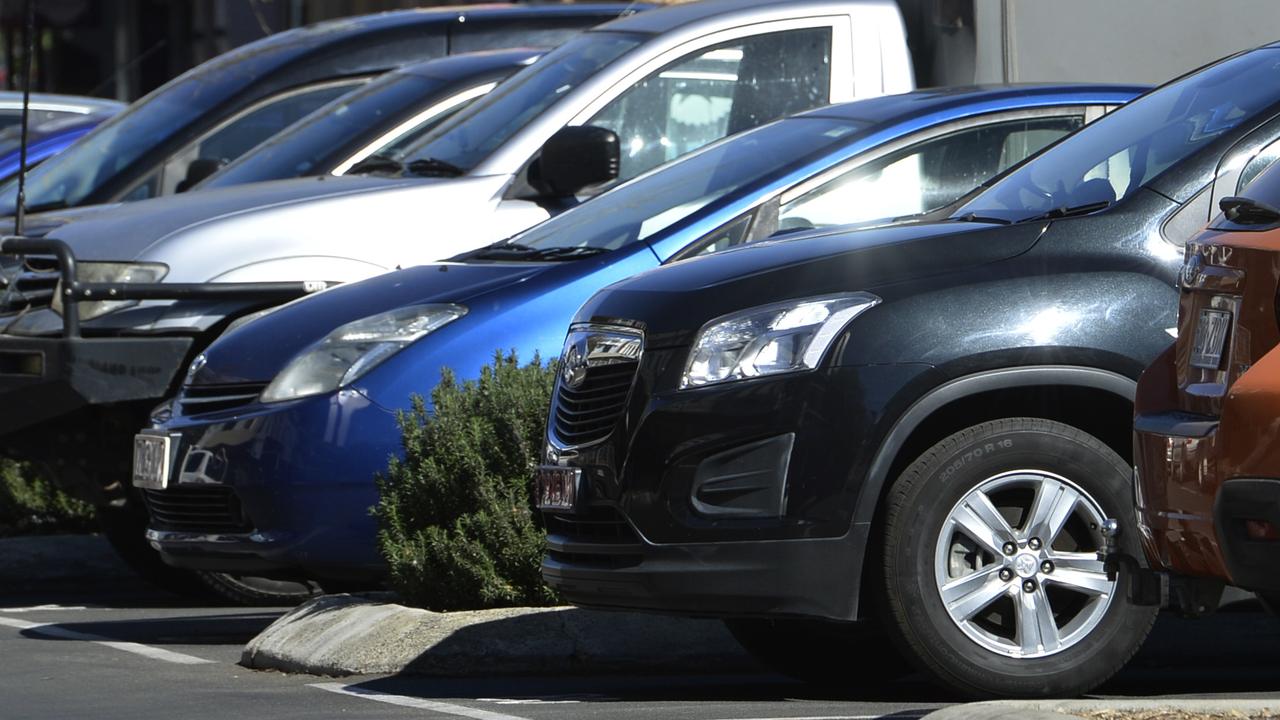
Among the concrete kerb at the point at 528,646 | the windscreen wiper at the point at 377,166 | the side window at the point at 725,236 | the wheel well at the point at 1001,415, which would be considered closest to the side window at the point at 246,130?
the windscreen wiper at the point at 377,166

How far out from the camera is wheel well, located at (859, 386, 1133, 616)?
592cm

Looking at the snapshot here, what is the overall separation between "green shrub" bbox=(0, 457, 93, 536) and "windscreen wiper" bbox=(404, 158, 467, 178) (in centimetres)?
256

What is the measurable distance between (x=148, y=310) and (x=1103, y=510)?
422 cm

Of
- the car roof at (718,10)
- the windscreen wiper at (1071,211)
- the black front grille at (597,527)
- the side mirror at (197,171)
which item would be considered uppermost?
the car roof at (718,10)

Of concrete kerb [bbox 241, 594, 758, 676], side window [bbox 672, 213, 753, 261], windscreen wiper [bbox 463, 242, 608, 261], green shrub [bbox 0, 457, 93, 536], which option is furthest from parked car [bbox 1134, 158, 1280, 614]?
green shrub [bbox 0, 457, 93, 536]

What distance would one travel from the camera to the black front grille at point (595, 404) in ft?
20.3

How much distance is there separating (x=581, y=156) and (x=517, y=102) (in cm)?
109

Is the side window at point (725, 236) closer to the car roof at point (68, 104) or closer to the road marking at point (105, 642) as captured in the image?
the road marking at point (105, 642)

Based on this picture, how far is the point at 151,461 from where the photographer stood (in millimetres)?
8102

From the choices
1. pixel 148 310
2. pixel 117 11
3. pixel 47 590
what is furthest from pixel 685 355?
pixel 117 11

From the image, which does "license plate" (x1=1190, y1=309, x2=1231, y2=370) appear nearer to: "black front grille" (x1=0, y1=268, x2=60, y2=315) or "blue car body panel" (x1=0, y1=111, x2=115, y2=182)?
"black front grille" (x1=0, y1=268, x2=60, y2=315)

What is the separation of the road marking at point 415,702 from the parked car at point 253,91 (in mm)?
5471

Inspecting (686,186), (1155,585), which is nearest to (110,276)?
(686,186)

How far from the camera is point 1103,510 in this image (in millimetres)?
5957
